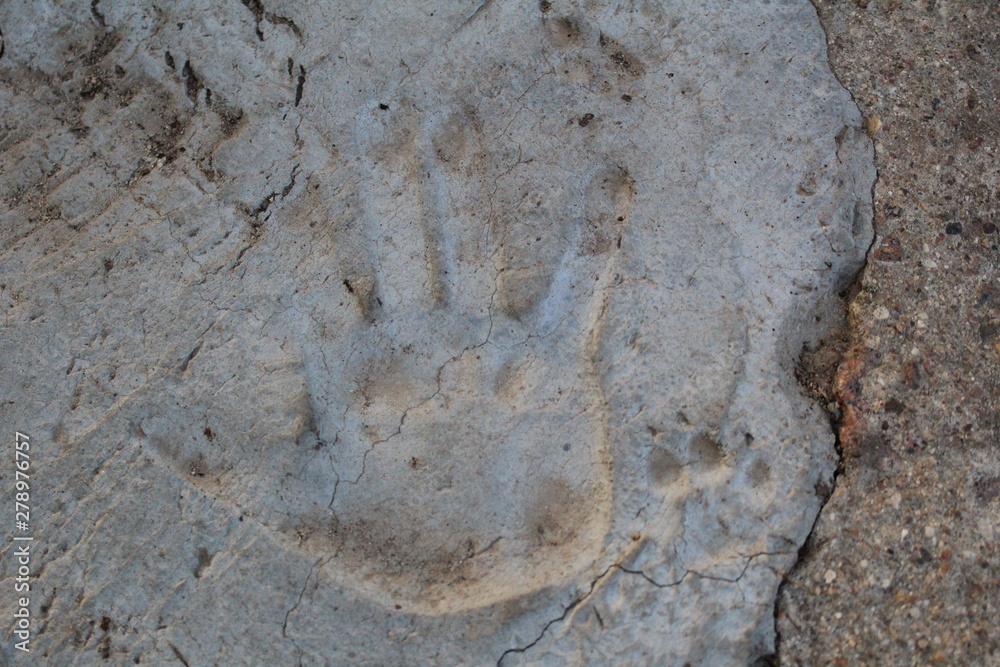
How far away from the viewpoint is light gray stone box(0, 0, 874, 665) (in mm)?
1461

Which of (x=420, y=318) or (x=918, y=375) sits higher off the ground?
(x=420, y=318)

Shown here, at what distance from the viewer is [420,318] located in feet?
5.22

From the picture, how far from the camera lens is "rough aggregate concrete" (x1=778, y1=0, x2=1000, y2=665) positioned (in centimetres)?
146

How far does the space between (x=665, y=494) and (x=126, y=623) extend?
1.12 metres

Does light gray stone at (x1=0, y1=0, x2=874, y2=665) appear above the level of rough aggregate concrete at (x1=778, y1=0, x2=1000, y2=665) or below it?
above

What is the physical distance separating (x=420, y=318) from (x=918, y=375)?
1068 mm

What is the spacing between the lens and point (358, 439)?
1.54 meters

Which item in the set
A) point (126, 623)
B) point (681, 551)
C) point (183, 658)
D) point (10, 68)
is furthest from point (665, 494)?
point (10, 68)

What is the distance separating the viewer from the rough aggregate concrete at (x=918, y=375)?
1.46 meters

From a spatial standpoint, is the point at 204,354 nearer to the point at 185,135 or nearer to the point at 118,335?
the point at 118,335

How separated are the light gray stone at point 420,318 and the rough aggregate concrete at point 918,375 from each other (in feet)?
0.24

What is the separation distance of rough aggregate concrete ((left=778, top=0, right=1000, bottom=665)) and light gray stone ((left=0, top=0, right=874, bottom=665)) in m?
Result: 0.07

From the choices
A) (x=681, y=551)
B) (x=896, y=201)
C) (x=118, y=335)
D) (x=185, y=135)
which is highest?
(x=185, y=135)

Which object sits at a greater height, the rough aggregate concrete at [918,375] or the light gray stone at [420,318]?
the light gray stone at [420,318]
